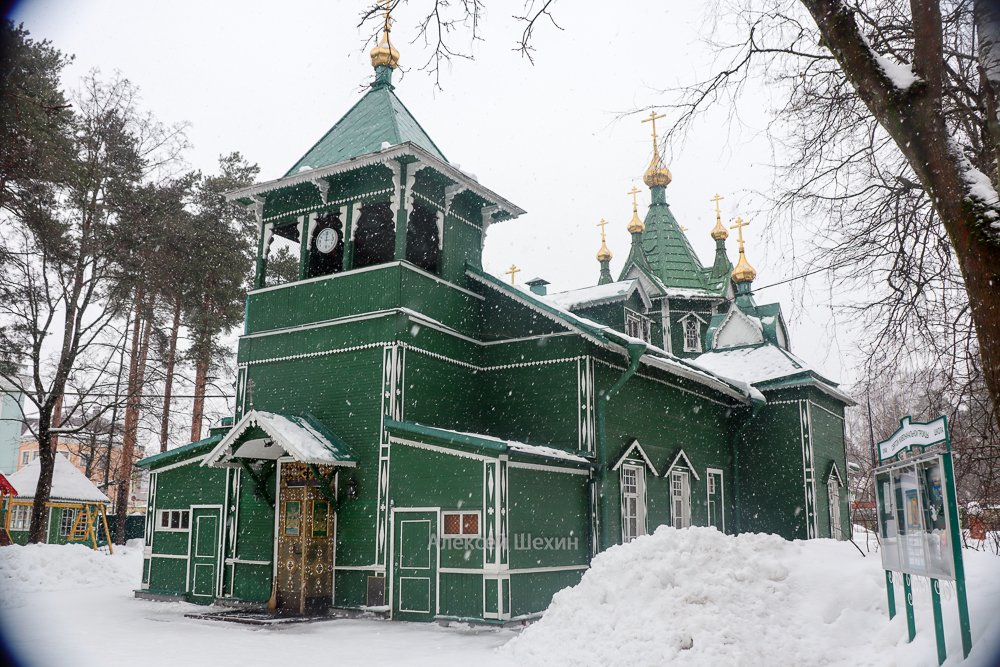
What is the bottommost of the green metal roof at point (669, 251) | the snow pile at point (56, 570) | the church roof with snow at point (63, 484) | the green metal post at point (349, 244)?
the snow pile at point (56, 570)

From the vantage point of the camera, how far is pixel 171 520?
54.2 feet

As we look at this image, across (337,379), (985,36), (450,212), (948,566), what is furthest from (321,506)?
(985,36)

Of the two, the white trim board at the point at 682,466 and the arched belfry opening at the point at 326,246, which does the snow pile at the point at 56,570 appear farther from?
the white trim board at the point at 682,466

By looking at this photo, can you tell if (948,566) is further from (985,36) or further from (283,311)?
(283,311)

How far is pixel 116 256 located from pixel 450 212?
1163 centimetres

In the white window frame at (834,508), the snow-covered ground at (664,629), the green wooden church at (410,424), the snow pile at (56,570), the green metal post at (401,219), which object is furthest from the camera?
the white window frame at (834,508)

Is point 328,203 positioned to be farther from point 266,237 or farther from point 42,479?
point 42,479

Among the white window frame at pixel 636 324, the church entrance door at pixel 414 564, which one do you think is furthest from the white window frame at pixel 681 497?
the church entrance door at pixel 414 564

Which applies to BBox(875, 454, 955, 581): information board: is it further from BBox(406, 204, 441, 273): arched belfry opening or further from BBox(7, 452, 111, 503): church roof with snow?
BBox(7, 452, 111, 503): church roof with snow

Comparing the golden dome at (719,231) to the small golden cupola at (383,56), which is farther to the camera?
the golden dome at (719,231)

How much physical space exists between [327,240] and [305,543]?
5.79 metres

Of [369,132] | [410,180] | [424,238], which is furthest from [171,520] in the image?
[369,132]

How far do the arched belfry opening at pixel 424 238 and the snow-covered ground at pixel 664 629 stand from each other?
7169 mm

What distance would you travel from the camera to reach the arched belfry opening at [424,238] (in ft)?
52.3
